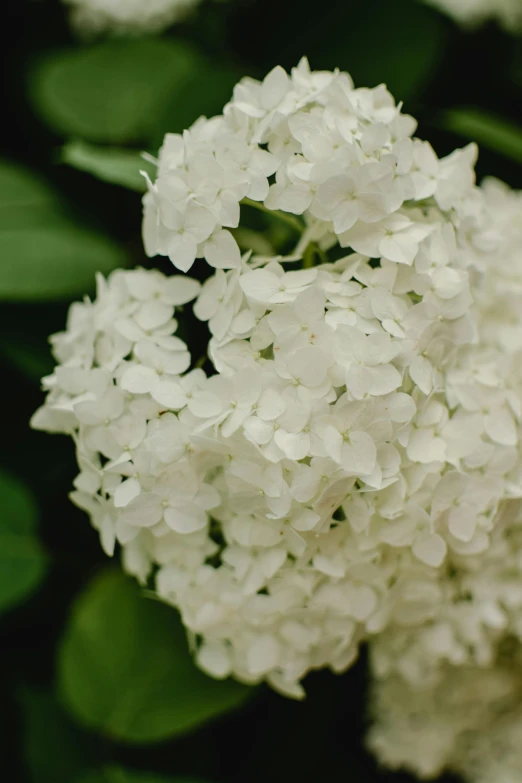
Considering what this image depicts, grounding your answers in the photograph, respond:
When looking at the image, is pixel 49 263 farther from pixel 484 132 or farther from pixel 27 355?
pixel 484 132

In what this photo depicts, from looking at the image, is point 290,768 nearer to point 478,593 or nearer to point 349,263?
point 478,593

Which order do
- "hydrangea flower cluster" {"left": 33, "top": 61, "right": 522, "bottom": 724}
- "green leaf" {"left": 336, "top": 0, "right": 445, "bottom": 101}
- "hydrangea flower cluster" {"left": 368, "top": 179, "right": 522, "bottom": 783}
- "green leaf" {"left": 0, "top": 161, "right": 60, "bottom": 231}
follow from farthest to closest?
"green leaf" {"left": 336, "top": 0, "right": 445, "bottom": 101} < "green leaf" {"left": 0, "top": 161, "right": 60, "bottom": 231} < "hydrangea flower cluster" {"left": 368, "top": 179, "right": 522, "bottom": 783} < "hydrangea flower cluster" {"left": 33, "top": 61, "right": 522, "bottom": 724}

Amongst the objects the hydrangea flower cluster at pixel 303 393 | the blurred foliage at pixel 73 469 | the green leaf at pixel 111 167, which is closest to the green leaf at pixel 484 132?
the blurred foliage at pixel 73 469

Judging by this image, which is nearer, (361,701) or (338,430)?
(338,430)

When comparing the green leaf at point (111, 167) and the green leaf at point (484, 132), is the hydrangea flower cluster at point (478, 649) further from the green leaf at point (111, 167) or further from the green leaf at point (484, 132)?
the green leaf at point (111, 167)

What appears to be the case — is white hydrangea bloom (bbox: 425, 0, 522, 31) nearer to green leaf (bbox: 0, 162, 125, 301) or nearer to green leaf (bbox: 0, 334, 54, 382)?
green leaf (bbox: 0, 162, 125, 301)

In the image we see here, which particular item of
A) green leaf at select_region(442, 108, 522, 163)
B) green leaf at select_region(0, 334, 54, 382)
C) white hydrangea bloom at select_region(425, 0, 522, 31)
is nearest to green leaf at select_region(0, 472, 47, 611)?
green leaf at select_region(0, 334, 54, 382)

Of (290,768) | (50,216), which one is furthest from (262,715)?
(50,216)

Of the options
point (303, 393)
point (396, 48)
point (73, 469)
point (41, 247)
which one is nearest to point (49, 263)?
point (41, 247)
